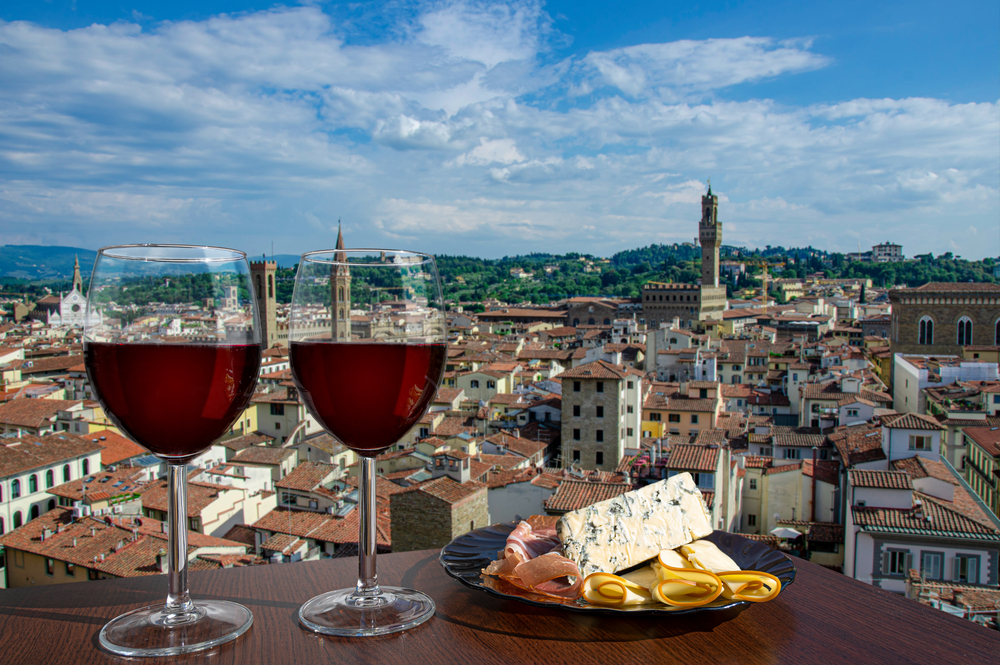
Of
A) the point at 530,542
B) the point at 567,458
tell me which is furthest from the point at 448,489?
the point at 530,542

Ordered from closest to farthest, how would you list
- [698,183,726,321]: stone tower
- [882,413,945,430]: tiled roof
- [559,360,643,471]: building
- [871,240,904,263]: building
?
[882,413,945,430]: tiled roof
[559,360,643,471]: building
[698,183,726,321]: stone tower
[871,240,904,263]: building

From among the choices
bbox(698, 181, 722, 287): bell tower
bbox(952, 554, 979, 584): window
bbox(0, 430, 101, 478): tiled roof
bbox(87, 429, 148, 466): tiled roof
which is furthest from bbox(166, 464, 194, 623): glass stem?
bbox(698, 181, 722, 287): bell tower

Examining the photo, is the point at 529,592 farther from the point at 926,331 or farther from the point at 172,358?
the point at 926,331

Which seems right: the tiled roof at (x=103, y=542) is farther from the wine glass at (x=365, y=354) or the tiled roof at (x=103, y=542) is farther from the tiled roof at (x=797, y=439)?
the tiled roof at (x=797, y=439)

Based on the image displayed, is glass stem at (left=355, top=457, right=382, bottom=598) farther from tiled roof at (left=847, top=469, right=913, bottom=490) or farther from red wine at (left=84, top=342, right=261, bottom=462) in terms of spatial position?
tiled roof at (left=847, top=469, right=913, bottom=490)

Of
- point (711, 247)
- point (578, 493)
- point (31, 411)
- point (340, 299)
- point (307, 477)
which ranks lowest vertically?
point (307, 477)

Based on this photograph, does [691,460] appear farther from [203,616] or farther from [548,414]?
[203,616]

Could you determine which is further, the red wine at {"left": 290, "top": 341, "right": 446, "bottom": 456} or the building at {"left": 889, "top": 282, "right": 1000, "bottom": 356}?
the building at {"left": 889, "top": 282, "right": 1000, "bottom": 356}
